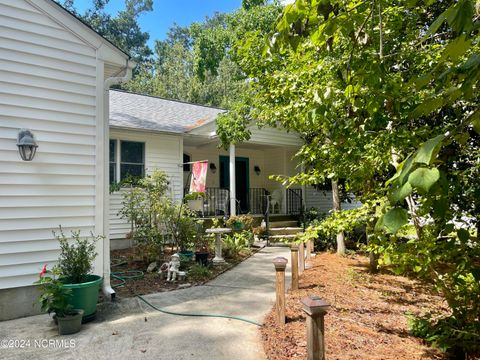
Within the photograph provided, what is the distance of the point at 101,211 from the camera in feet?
16.3

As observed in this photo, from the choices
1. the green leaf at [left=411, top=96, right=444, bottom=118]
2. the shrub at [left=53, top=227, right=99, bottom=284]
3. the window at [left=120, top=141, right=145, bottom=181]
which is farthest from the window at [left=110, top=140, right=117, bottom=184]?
the green leaf at [left=411, top=96, right=444, bottom=118]

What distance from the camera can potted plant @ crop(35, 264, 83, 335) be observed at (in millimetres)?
3689

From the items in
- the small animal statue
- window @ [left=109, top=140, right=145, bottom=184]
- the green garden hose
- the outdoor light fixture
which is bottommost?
the green garden hose

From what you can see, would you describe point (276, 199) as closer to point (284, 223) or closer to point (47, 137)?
point (284, 223)

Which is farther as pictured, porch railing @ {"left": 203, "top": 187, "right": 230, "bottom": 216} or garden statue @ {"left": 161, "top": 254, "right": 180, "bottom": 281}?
porch railing @ {"left": 203, "top": 187, "right": 230, "bottom": 216}

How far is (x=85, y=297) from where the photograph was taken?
4008mm

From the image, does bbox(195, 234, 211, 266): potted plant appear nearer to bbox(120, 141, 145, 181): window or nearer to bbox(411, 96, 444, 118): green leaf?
bbox(120, 141, 145, 181): window

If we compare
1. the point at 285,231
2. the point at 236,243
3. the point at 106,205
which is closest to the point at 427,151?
Result: the point at 106,205

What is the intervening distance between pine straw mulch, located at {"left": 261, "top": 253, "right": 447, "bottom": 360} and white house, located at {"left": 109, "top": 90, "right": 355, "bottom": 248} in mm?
4923

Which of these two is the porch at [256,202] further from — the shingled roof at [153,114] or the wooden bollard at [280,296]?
the wooden bollard at [280,296]

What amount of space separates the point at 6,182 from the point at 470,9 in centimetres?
501

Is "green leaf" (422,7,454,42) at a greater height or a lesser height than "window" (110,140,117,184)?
lesser

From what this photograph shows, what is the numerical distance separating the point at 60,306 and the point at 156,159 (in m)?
6.70

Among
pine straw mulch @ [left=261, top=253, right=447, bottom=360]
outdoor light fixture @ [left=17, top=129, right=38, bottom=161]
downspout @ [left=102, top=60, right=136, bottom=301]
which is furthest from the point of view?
downspout @ [left=102, top=60, right=136, bottom=301]
